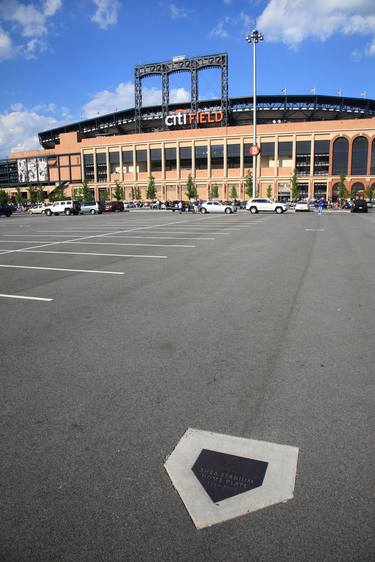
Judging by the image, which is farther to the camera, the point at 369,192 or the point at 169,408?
the point at 369,192

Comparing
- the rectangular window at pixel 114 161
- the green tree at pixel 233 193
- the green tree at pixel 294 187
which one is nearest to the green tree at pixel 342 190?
the green tree at pixel 294 187

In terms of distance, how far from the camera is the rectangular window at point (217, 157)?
88.6 m

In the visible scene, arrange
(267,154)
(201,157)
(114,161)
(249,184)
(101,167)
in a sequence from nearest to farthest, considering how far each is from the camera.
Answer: (249,184) < (267,154) < (201,157) < (114,161) < (101,167)

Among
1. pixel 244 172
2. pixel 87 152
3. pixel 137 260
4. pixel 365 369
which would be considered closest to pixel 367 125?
pixel 244 172

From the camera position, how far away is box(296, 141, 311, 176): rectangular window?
272 feet

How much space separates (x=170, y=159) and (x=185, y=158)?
370 cm

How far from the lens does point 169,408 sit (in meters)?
3.53

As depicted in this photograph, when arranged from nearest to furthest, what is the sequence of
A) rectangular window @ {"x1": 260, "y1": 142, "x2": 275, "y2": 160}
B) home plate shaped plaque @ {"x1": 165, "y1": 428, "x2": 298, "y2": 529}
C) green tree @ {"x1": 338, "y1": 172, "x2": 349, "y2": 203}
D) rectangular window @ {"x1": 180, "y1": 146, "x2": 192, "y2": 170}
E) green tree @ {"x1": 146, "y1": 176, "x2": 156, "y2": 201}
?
1. home plate shaped plaque @ {"x1": 165, "y1": 428, "x2": 298, "y2": 529}
2. green tree @ {"x1": 338, "y1": 172, "x2": 349, "y2": 203}
3. rectangular window @ {"x1": 260, "y1": 142, "x2": 275, "y2": 160}
4. green tree @ {"x1": 146, "y1": 176, "x2": 156, "y2": 201}
5. rectangular window @ {"x1": 180, "y1": 146, "x2": 192, "y2": 170}

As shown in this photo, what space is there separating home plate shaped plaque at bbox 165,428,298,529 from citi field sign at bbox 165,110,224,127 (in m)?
92.2

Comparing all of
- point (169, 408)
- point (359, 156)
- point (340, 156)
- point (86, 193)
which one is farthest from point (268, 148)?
point (169, 408)

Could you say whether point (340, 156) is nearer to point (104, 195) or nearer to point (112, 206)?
point (112, 206)

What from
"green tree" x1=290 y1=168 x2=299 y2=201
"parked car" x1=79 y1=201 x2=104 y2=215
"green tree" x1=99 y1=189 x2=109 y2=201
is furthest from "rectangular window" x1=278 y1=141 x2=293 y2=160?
"parked car" x1=79 y1=201 x2=104 y2=215

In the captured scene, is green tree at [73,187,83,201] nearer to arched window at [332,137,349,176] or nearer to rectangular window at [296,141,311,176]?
rectangular window at [296,141,311,176]

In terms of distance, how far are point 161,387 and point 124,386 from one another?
14.3 inches
